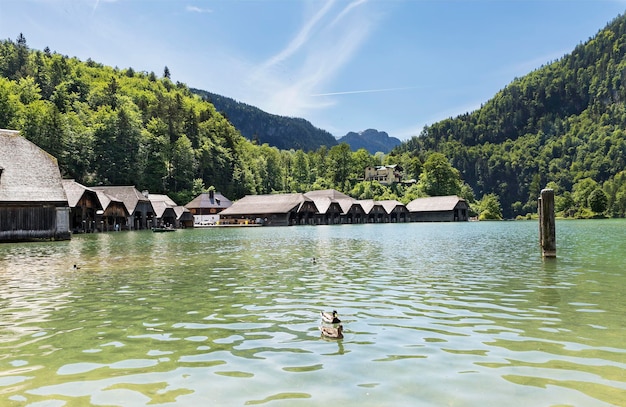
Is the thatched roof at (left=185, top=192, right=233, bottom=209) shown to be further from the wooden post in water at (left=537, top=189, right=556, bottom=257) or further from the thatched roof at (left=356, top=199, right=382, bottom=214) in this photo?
the wooden post in water at (left=537, top=189, right=556, bottom=257)

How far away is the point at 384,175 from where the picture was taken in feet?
627

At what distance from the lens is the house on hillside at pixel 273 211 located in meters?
108

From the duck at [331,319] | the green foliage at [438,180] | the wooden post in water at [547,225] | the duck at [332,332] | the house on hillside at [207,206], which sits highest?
the green foliage at [438,180]

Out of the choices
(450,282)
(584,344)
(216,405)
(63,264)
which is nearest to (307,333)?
(216,405)

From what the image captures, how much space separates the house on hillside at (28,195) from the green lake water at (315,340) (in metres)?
→ 29.4

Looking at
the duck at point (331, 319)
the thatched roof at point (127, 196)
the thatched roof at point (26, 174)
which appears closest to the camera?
the duck at point (331, 319)

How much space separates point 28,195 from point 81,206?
20786mm

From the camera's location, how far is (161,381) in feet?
22.0

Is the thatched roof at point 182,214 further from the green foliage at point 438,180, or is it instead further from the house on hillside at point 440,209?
the green foliage at point 438,180

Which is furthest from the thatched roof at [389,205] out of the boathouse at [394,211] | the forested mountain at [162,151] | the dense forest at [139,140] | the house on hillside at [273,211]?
the dense forest at [139,140]

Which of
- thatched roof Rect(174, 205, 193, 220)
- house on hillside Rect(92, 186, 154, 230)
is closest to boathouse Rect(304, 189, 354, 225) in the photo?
thatched roof Rect(174, 205, 193, 220)

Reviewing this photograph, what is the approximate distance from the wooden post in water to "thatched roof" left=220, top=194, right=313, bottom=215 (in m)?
84.1

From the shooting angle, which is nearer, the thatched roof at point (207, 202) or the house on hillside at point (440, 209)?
the thatched roof at point (207, 202)

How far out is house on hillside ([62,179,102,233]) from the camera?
6172 cm
